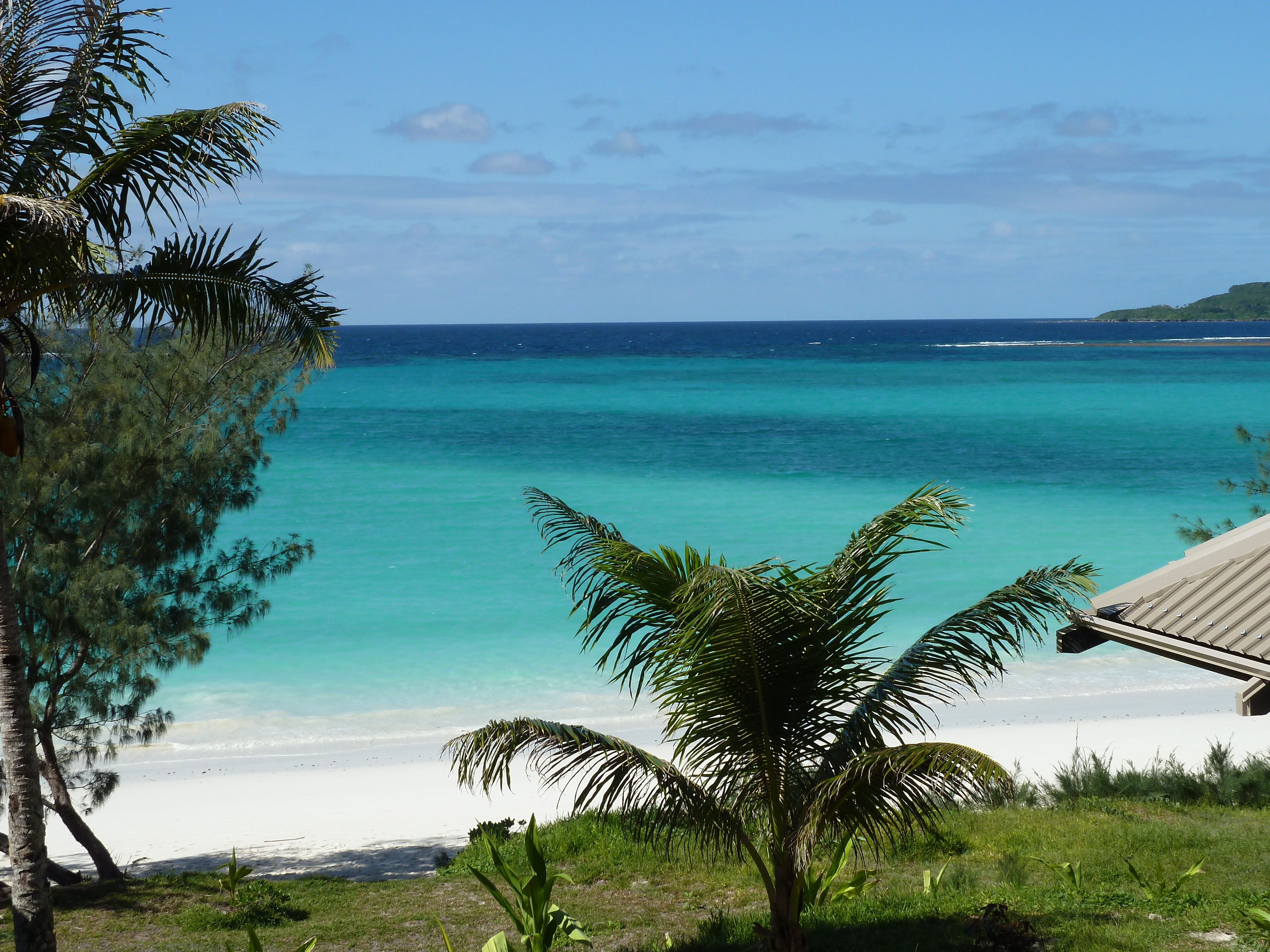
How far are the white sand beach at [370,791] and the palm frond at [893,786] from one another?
20.7ft

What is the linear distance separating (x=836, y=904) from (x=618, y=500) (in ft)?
90.7

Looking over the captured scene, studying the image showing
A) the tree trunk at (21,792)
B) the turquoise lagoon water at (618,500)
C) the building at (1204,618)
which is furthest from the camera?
the turquoise lagoon water at (618,500)

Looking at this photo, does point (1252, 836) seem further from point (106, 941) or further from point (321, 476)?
point (321, 476)

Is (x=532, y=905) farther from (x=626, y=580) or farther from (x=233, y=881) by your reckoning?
(x=233, y=881)

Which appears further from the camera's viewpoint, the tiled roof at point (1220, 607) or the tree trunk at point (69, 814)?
the tree trunk at point (69, 814)

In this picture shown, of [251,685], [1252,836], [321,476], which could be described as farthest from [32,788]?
[321,476]

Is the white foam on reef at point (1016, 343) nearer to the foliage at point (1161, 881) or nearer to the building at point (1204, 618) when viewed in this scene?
the foliage at point (1161, 881)

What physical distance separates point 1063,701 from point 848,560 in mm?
13108

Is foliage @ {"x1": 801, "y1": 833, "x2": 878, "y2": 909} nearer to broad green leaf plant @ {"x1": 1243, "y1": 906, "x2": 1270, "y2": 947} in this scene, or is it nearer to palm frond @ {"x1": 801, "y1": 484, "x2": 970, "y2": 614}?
palm frond @ {"x1": 801, "y1": 484, "x2": 970, "y2": 614}

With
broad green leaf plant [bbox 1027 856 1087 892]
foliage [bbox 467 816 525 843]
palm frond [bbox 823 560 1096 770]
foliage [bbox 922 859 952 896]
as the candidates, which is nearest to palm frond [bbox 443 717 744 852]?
palm frond [bbox 823 560 1096 770]

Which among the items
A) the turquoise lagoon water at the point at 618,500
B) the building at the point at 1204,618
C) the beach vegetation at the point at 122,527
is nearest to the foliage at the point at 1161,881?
the building at the point at 1204,618

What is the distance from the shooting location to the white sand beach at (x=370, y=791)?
12.2m

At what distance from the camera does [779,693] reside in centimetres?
613

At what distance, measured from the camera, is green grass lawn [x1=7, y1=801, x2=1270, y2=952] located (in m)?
7.09
